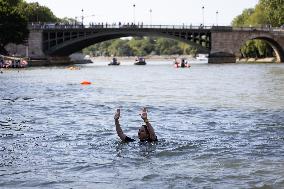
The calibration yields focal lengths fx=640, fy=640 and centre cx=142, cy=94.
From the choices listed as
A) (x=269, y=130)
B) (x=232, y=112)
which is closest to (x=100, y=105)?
(x=232, y=112)

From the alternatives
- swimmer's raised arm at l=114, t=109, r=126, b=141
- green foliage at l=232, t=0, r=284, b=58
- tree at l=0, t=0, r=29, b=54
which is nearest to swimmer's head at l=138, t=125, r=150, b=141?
swimmer's raised arm at l=114, t=109, r=126, b=141

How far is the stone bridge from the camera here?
121750 mm

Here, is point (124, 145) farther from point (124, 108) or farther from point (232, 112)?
point (124, 108)

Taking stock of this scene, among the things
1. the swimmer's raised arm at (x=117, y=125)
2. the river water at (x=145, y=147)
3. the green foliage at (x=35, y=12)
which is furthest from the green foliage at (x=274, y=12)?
the swimmer's raised arm at (x=117, y=125)

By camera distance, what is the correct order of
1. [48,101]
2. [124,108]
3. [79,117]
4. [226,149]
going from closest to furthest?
[226,149], [79,117], [124,108], [48,101]

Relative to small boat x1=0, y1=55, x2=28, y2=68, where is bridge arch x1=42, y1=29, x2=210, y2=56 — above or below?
above

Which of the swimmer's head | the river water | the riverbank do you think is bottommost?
the river water

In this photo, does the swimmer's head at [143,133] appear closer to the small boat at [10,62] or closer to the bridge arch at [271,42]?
the small boat at [10,62]

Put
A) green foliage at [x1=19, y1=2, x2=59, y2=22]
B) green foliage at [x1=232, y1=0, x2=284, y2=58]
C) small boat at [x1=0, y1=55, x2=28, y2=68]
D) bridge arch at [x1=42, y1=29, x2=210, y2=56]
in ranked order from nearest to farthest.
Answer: small boat at [x1=0, y1=55, x2=28, y2=68]
bridge arch at [x1=42, y1=29, x2=210, y2=56]
green foliage at [x1=232, y1=0, x2=284, y2=58]
green foliage at [x1=19, y1=2, x2=59, y2=22]

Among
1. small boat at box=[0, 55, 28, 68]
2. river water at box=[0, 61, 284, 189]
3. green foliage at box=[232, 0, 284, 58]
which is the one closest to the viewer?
river water at box=[0, 61, 284, 189]

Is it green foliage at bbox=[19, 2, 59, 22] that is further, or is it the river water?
green foliage at bbox=[19, 2, 59, 22]

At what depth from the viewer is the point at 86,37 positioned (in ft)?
396

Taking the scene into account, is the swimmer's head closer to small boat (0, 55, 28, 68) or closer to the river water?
the river water

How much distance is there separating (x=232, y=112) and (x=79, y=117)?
760cm
